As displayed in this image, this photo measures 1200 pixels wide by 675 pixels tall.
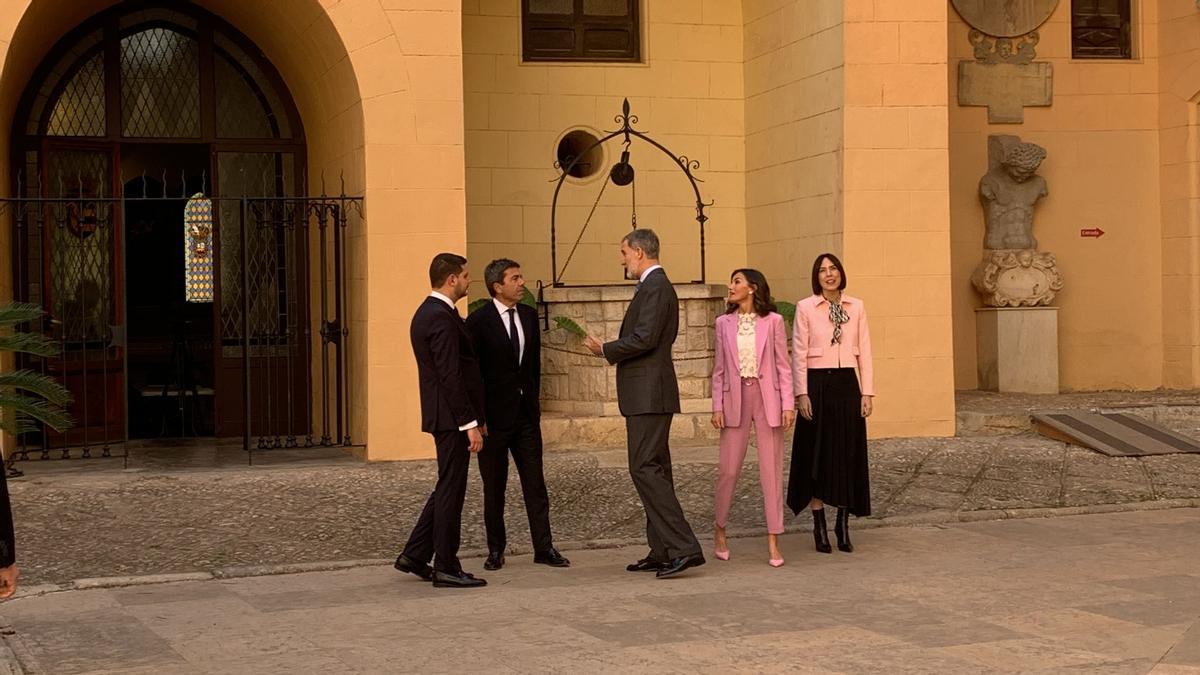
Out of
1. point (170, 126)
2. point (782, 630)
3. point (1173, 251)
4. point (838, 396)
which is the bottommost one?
point (782, 630)

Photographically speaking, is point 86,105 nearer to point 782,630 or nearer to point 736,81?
point 736,81

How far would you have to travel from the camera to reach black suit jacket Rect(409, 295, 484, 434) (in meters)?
8.07

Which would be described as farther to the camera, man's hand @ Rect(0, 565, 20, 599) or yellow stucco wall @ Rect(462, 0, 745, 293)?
yellow stucco wall @ Rect(462, 0, 745, 293)

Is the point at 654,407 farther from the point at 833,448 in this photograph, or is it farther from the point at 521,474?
the point at 833,448

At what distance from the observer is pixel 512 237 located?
594 inches

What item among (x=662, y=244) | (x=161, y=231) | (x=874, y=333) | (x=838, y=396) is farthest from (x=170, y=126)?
(x=838, y=396)

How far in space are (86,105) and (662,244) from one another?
17.2 feet

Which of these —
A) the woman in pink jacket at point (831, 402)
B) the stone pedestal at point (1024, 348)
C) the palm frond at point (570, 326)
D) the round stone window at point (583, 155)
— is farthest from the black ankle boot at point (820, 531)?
the stone pedestal at point (1024, 348)

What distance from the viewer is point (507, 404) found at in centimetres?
860

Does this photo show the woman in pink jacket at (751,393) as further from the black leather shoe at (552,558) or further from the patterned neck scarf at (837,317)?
the black leather shoe at (552,558)

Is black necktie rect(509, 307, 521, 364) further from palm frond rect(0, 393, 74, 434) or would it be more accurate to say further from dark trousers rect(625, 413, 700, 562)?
palm frond rect(0, 393, 74, 434)

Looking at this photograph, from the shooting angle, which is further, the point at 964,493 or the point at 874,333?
the point at 874,333

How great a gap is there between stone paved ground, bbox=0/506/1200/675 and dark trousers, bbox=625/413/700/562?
0.67ft

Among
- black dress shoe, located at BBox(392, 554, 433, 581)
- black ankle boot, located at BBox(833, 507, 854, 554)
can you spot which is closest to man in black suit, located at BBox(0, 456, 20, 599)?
black dress shoe, located at BBox(392, 554, 433, 581)
